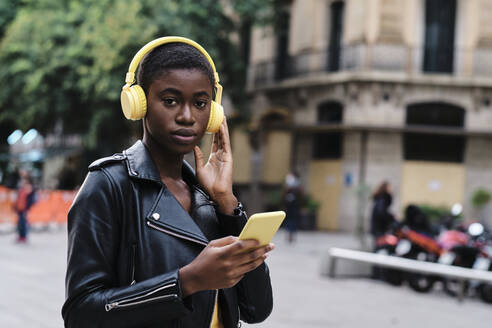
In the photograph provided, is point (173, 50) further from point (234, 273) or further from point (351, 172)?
point (351, 172)

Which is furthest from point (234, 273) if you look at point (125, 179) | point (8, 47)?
point (8, 47)

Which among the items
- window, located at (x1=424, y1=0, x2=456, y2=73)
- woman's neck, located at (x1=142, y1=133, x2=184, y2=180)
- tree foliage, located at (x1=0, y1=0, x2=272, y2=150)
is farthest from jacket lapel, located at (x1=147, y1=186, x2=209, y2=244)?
window, located at (x1=424, y1=0, x2=456, y2=73)

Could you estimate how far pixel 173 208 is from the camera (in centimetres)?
178

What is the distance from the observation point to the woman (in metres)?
1.62

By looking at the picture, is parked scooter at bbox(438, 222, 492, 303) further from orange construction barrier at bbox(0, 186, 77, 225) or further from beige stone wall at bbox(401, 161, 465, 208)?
beige stone wall at bbox(401, 161, 465, 208)

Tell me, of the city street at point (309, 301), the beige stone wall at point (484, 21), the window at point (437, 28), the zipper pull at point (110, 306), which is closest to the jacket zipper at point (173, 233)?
the zipper pull at point (110, 306)

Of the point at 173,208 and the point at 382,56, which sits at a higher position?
the point at 382,56

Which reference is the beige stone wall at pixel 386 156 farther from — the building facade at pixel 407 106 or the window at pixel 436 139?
the window at pixel 436 139

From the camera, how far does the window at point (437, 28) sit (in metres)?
21.7

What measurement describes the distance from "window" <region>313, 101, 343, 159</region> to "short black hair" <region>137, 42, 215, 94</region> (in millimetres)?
20399

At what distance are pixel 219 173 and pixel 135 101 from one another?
0.40m

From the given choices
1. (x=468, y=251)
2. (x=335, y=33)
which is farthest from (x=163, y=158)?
(x=335, y=33)

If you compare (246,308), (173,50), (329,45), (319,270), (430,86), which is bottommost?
(319,270)

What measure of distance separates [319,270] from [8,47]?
14.9 meters
